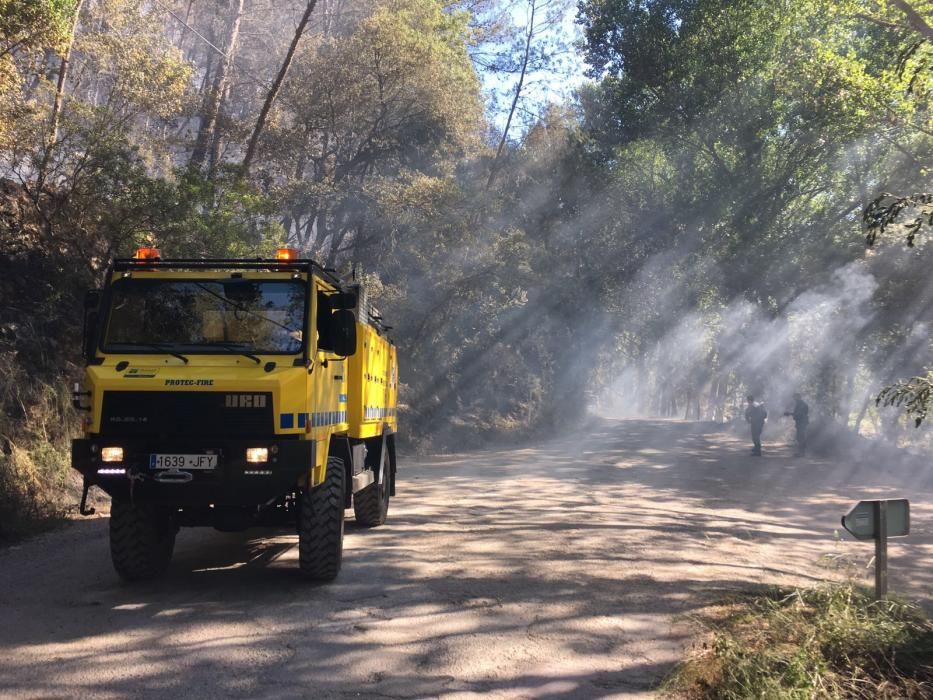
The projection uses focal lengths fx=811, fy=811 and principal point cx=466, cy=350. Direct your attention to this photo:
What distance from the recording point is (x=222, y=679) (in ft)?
16.1

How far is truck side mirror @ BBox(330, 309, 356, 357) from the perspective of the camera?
23.4 feet

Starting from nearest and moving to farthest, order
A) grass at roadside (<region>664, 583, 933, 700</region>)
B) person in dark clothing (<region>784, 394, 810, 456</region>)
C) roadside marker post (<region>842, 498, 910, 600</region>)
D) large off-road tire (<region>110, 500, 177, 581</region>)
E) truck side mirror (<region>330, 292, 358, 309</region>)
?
grass at roadside (<region>664, 583, 933, 700</region>) → roadside marker post (<region>842, 498, 910, 600</region>) → large off-road tire (<region>110, 500, 177, 581</region>) → truck side mirror (<region>330, 292, 358, 309</region>) → person in dark clothing (<region>784, 394, 810, 456</region>)

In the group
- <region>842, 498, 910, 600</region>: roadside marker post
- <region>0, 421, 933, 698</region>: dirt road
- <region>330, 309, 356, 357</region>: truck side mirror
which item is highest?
<region>330, 309, 356, 357</region>: truck side mirror

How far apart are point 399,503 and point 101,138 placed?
26.0 feet

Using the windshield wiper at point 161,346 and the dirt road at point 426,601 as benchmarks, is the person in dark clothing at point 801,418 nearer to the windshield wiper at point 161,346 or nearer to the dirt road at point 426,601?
the dirt road at point 426,601

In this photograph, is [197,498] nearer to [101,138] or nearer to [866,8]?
[101,138]

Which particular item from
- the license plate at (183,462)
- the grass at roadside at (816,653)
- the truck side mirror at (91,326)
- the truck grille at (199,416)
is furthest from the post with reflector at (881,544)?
the truck side mirror at (91,326)

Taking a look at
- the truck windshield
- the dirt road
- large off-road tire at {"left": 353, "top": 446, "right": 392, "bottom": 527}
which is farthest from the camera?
large off-road tire at {"left": 353, "top": 446, "right": 392, "bottom": 527}

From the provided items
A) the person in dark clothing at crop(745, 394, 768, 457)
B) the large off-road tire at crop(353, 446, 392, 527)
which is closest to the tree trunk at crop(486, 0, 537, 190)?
the person in dark clothing at crop(745, 394, 768, 457)

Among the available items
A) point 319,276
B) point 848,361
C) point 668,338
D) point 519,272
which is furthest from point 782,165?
point 319,276

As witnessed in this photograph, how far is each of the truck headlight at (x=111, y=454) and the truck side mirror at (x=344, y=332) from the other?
6.35 ft

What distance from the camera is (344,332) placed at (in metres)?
7.12

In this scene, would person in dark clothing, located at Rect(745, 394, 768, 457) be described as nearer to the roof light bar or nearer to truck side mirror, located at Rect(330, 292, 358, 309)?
truck side mirror, located at Rect(330, 292, 358, 309)

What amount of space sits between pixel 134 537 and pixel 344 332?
8.19 ft
